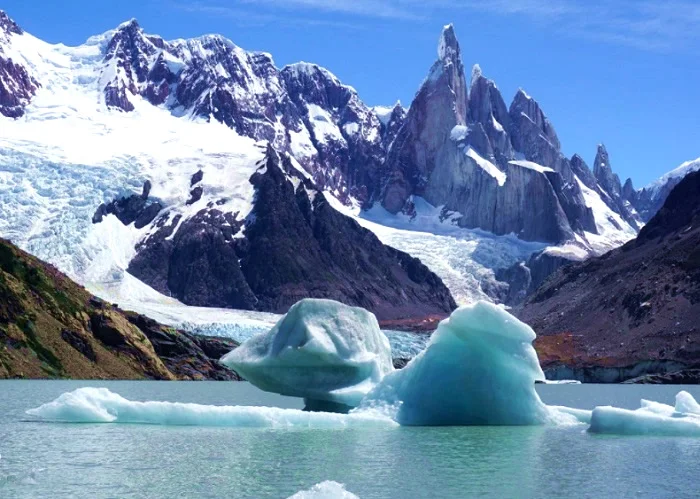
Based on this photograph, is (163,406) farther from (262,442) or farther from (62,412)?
(262,442)

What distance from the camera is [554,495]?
2927 cm

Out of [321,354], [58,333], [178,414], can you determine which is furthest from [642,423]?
[58,333]

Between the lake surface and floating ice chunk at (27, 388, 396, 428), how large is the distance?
0.59 m

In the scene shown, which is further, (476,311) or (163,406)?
Answer: (163,406)

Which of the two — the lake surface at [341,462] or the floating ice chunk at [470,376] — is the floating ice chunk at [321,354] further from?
the lake surface at [341,462]

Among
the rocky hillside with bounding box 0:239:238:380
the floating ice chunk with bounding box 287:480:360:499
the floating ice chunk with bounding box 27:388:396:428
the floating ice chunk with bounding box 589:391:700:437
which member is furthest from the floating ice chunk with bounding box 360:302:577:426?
the rocky hillside with bounding box 0:239:238:380

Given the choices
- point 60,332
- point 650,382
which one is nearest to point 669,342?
point 650,382

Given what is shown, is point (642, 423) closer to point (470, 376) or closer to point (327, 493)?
point (470, 376)

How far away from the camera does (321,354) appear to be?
1955 inches

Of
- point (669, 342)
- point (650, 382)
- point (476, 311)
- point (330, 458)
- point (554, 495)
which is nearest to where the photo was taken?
point (554, 495)

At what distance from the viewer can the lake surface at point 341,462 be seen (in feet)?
98.7

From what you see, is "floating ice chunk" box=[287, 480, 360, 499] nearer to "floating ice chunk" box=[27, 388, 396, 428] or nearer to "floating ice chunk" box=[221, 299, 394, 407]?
"floating ice chunk" box=[27, 388, 396, 428]

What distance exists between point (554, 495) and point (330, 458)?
9.36 meters

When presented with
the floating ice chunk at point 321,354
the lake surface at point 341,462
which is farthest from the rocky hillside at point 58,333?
the lake surface at point 341,462
